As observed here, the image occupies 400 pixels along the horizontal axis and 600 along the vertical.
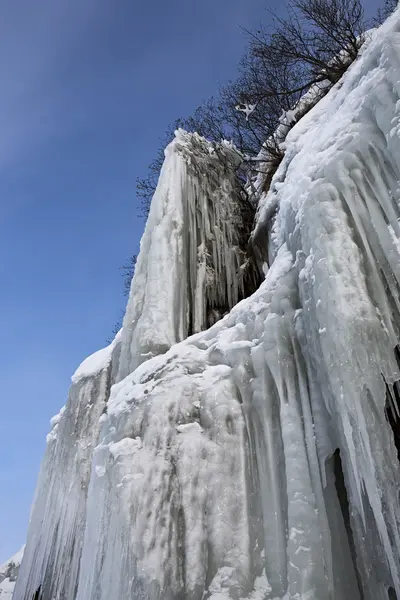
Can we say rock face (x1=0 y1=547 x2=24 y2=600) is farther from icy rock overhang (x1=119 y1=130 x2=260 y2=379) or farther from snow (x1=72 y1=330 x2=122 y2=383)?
icy rock overhang (x1=119 y1=130 x2=260 y2=379)

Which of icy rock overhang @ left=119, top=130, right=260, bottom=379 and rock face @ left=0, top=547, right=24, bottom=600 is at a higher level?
icy rock overhang @ left=119, top=130, right=260, bottom=379

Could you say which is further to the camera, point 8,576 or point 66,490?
point 8,576

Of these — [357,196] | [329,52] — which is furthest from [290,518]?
[329,52]

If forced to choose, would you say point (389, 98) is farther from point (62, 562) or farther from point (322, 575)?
point (62, 562)

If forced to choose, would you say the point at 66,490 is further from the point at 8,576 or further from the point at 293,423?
the point at 8,576

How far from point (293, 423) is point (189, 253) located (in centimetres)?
377

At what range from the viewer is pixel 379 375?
324 cm

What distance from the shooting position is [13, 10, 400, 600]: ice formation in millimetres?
3213

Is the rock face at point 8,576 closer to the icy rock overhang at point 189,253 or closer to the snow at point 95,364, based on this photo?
the snow at point 95,364

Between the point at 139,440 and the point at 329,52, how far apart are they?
21.1ft

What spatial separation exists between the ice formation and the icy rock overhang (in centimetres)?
112

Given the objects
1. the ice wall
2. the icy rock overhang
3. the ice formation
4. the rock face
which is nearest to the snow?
the ice wall

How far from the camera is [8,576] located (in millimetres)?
12414

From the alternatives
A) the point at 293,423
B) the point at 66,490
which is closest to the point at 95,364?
the point at 66,490
